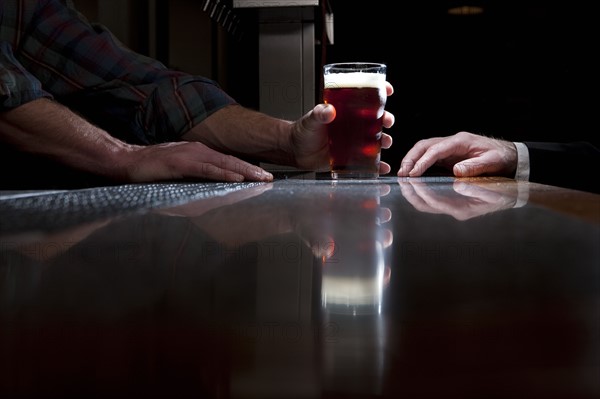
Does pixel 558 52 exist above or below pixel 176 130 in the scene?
above

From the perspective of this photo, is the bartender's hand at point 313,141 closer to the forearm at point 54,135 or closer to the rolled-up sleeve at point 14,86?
the forearm at point 54,135

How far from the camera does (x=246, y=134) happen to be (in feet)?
6.04

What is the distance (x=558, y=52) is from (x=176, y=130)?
310 cm

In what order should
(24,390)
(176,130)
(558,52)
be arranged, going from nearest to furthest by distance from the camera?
(24,390) → (176,130) → (558,52)

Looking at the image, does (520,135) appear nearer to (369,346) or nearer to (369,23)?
(369,23)

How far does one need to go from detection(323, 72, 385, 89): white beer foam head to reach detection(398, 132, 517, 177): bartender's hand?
0.19m

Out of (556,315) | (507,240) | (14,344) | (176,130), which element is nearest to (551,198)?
(507,240)

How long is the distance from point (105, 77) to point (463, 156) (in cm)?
121

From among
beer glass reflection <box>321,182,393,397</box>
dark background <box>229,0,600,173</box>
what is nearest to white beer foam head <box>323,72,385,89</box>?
beer glass reflection <box>321,182,393,397</box>

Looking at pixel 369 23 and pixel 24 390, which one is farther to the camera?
pixel 369 23

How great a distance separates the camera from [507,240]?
36 centimetres

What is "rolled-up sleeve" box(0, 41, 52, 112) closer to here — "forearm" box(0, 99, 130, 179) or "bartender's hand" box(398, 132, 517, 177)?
"forearm" box(0, 99, 130, 179)

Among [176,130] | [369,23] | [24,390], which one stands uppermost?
[369,23]

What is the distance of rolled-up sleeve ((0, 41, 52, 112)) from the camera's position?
4.61 ft
